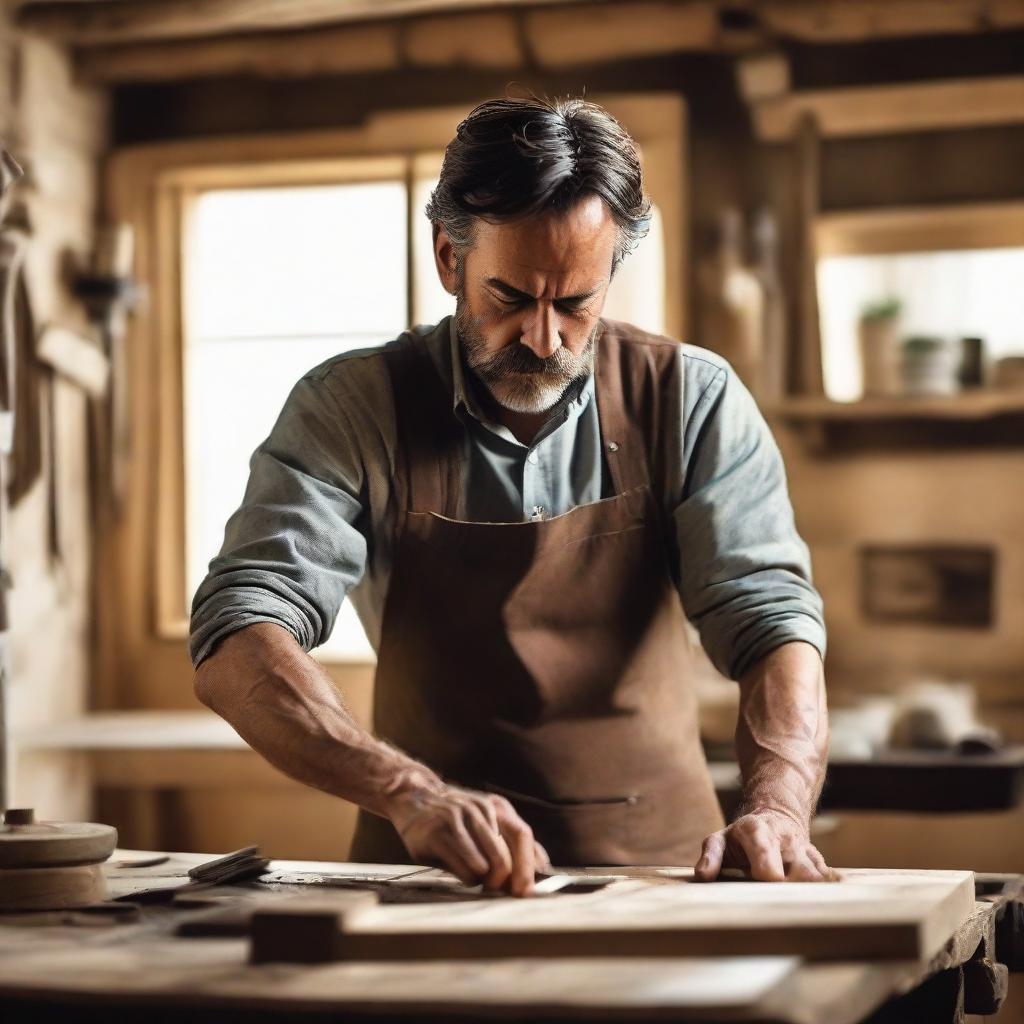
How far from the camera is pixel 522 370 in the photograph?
7.95ft

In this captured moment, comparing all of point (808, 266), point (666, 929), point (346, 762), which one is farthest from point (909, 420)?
point (666, 929)

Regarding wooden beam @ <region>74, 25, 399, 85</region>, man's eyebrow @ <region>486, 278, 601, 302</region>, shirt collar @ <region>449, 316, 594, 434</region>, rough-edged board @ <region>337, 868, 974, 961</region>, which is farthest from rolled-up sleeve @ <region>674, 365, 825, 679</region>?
wooden beam @ <region>74, 25, 399, 85</region>

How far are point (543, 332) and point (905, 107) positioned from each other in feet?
8.11

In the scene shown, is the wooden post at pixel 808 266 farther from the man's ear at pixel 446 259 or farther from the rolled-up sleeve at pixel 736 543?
the man's ear at pixel 446 259

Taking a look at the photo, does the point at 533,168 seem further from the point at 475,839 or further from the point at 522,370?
the point at 475,839

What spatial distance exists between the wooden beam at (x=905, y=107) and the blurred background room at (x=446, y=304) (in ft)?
0.04

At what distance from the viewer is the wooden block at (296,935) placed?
1.56 m

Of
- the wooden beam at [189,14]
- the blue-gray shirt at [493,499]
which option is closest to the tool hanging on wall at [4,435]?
the blue-gray shirt at [493,499]

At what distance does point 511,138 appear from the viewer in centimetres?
237

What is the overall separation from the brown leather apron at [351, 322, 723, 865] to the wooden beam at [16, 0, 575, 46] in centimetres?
227

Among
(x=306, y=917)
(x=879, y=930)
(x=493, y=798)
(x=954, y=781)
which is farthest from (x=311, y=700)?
(x=954, y=781)

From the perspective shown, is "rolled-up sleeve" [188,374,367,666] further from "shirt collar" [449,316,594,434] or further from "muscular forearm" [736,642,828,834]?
"muscular forearm" [736,642,828,834]

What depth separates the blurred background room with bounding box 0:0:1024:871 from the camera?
4418 millimetres

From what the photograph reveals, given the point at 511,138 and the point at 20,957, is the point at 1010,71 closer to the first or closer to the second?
the point at 511,138
